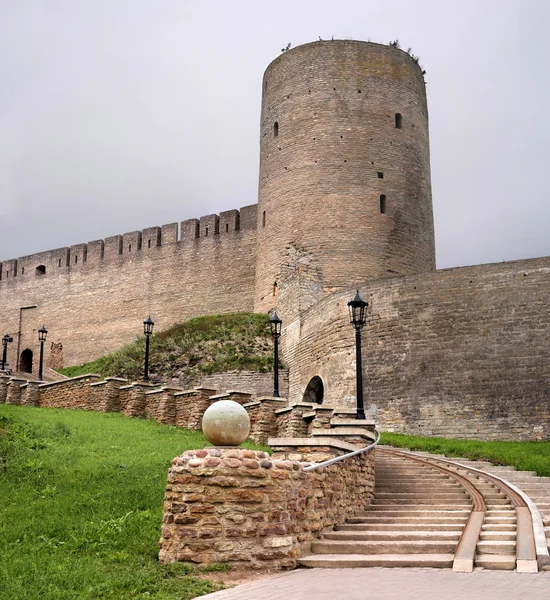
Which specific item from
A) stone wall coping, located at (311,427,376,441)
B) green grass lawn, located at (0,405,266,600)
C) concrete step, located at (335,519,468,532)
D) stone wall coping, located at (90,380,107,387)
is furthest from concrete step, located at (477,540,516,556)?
stone wall coping, located at (90,380,107,387)

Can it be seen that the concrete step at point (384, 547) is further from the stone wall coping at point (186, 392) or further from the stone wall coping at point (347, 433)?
the stone wall coping at point (186, 392)

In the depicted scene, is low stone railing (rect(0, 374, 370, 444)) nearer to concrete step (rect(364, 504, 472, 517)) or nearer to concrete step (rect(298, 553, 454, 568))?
concrete step (rect(364, 504, 472, 517))

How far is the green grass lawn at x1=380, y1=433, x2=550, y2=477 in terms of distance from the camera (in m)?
14.2

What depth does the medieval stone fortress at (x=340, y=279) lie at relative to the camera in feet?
67.8

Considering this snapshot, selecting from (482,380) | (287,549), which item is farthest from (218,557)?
(482,380)

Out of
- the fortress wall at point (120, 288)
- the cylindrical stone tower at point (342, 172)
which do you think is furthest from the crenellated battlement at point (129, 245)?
the cylindrical stone tower at point (342, 172)

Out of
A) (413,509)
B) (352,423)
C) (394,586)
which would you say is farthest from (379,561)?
(352,423)

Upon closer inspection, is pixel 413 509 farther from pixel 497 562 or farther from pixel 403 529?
pixel 497 562

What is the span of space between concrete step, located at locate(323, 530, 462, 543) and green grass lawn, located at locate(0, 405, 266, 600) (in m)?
1.89

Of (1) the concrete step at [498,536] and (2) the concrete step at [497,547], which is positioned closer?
(2) the concrete step at [497,547]

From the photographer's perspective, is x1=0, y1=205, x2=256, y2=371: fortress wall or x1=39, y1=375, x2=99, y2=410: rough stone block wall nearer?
x1=39, y1=375, x2=99, y2=410: rough stone block wall

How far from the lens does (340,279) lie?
96.9ft

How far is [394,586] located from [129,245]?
127ft

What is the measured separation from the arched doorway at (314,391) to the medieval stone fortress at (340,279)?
0.06 meters
